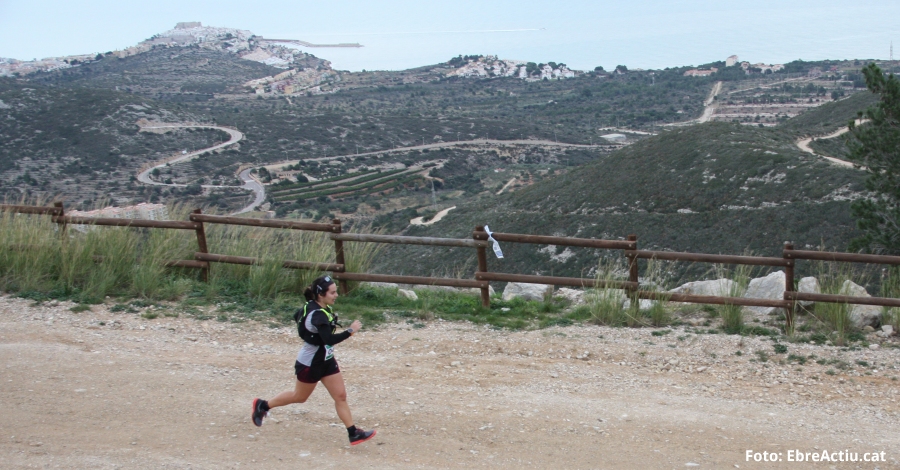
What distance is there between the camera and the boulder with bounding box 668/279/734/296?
26.4ft

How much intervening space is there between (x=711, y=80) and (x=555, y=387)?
122 metres

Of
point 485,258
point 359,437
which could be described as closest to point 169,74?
point 485,258

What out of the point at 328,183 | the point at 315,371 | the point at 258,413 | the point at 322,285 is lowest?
the point at 328,183

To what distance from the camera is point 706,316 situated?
8.05m

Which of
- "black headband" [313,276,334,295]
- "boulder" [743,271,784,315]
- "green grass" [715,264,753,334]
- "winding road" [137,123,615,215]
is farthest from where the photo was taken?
"winding road" [137,123,615,215]

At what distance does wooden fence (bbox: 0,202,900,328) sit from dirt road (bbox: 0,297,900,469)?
1.78 ft

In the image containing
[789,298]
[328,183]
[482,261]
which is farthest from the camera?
[328,183]

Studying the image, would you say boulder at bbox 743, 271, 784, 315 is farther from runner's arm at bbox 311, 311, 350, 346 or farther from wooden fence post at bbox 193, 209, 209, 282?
wooden fence post at bbox 193, 209, 209, 282

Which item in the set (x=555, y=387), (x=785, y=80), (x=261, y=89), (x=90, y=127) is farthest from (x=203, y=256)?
(x=785, y=80)

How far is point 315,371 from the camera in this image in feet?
15.5

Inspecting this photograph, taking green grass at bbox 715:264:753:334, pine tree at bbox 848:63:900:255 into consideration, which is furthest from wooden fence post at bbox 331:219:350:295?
pine tree at bbox 848:63:900:255

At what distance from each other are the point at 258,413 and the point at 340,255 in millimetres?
3687

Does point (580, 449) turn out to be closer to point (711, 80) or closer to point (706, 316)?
point (706, 316)

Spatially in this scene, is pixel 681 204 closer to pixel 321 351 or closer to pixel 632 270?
pixel 632 270
